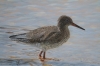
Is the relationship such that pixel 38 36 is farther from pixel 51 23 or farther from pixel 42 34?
pixel 51 23

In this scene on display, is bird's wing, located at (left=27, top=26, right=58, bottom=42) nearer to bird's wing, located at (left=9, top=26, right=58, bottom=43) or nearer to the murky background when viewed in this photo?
bird's wing, located at (left=9, top=26, right=58, bottom=43)

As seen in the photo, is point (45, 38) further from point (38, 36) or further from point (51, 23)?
point (51, 23)

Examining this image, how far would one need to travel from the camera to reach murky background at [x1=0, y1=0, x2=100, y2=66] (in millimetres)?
8586

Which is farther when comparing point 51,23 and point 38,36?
point 51,23

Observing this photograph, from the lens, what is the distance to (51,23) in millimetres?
11023

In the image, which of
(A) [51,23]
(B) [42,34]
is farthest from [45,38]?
(A) [51,23]

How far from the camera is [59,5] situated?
497 inches

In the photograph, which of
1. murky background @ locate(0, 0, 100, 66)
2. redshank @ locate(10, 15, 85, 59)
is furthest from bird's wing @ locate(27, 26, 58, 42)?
murky background @ locate(0, 0, 100, 66)

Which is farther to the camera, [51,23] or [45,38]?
[51,23]

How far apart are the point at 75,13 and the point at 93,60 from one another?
3.43 metres

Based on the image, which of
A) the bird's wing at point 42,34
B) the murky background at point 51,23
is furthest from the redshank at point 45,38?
the murky background at point 51,23

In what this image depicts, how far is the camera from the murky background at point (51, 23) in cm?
859

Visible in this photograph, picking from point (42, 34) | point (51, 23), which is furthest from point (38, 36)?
point (51, 23)

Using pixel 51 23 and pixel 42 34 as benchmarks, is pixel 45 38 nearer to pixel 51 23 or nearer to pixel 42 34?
pixel 42 34
